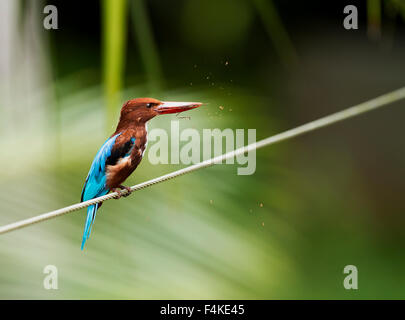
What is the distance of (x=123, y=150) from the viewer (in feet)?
3.20

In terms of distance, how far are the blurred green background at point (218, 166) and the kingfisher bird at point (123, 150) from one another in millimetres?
121

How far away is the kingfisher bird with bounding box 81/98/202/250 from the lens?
38.6 inches

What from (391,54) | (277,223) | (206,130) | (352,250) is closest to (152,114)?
(206,130)

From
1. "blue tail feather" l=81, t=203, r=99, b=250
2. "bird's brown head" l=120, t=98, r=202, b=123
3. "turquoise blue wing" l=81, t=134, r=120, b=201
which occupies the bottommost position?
"blue tail feather" l=81, t=203, r=99, b=250

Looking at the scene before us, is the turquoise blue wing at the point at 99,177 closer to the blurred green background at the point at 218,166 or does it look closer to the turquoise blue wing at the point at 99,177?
the turquoise blue wing at the point at 99,177

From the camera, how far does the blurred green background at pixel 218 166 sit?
3.75 feet

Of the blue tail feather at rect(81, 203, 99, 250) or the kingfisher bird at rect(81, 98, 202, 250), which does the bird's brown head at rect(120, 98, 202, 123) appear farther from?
the blue tail feather at rect(81, 203, 99, 250)

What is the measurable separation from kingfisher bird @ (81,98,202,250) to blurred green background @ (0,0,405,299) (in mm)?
121

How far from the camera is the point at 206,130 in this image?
49.9 inches

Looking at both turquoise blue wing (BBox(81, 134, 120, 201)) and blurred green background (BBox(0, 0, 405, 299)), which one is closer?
turquoise blue wing (BBox(81, 134, 120, 201))

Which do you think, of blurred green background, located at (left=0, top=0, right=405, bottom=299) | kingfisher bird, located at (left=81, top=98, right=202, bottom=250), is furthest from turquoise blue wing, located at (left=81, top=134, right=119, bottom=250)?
blurred green background, located at (left=0, top=0, right=405, bottom=299)

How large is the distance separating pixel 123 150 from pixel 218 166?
46 cm

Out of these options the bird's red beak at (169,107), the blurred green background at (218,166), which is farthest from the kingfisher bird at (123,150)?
the blurred green background at (218,166)
